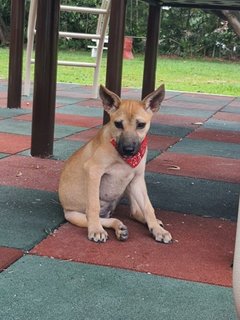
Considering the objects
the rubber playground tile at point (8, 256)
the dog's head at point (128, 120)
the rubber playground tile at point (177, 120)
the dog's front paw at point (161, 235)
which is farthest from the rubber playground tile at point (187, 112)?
the rubber playground tile at point (8, 256)

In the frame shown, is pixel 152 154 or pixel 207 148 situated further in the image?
pixel 207 148

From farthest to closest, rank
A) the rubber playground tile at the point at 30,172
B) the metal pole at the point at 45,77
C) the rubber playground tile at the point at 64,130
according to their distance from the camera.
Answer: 1. the rubber playground tile at the point at 64,130
2. the metal pole at the point at 45,77
3. the rubber playground tile at the point at 30,172

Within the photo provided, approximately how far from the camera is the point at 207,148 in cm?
480

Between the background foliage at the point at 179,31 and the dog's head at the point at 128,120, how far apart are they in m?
19.3

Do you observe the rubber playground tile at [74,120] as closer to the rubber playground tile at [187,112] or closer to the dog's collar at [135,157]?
the rubber playground tile at [187,112]

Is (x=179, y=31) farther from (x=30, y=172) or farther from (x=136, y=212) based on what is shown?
(x=136, y=212)

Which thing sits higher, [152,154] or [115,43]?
[115,43]

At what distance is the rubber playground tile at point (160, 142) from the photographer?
470 cm

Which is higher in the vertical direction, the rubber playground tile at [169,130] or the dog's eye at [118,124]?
the dog's eye at [118,124]

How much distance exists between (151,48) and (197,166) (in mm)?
2558

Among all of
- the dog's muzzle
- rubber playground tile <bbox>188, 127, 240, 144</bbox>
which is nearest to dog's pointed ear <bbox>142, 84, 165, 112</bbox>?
the dog's muzzle

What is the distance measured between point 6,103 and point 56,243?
174 inches

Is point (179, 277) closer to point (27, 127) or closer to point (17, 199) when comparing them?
point (17, 199)

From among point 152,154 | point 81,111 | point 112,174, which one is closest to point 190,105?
point 81,111
